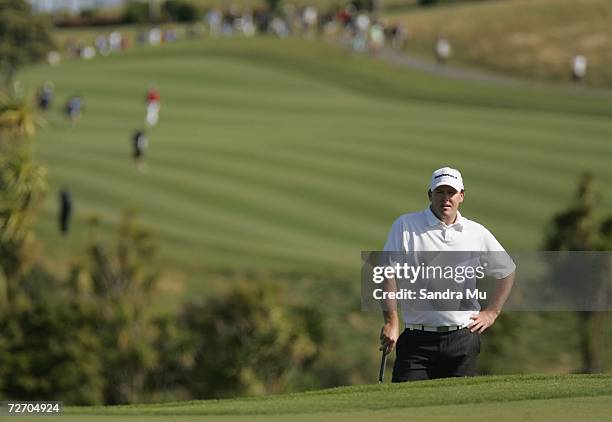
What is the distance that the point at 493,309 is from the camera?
9305 millimetres

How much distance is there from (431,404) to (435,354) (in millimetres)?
348

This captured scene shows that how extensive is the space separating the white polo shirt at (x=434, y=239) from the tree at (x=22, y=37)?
10347 centimetres

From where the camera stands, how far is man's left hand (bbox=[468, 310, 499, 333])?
9.30m

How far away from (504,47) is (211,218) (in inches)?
2197

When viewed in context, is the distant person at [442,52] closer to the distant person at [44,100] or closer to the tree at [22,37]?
the distant person at [44,100]

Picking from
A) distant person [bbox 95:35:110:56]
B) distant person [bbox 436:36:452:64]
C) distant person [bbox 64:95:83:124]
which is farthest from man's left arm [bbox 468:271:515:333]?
distant person [bbox 95:35:110:56]

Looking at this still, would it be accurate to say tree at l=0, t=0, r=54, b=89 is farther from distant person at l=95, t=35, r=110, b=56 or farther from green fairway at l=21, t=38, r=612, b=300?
green fairway at l=21, t=38, r=612, b=300

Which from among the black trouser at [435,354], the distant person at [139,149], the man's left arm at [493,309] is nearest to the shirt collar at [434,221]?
the man's left arm at [493,309]

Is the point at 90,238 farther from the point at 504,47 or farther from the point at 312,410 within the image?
the point at 504,47

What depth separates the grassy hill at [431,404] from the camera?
8.89 m

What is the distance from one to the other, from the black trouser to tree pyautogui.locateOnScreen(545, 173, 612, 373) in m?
23.2

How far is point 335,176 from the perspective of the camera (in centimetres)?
4866

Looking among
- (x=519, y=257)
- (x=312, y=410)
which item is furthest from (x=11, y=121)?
(x=312, y=410)

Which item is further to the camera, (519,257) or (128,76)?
(128,76)
